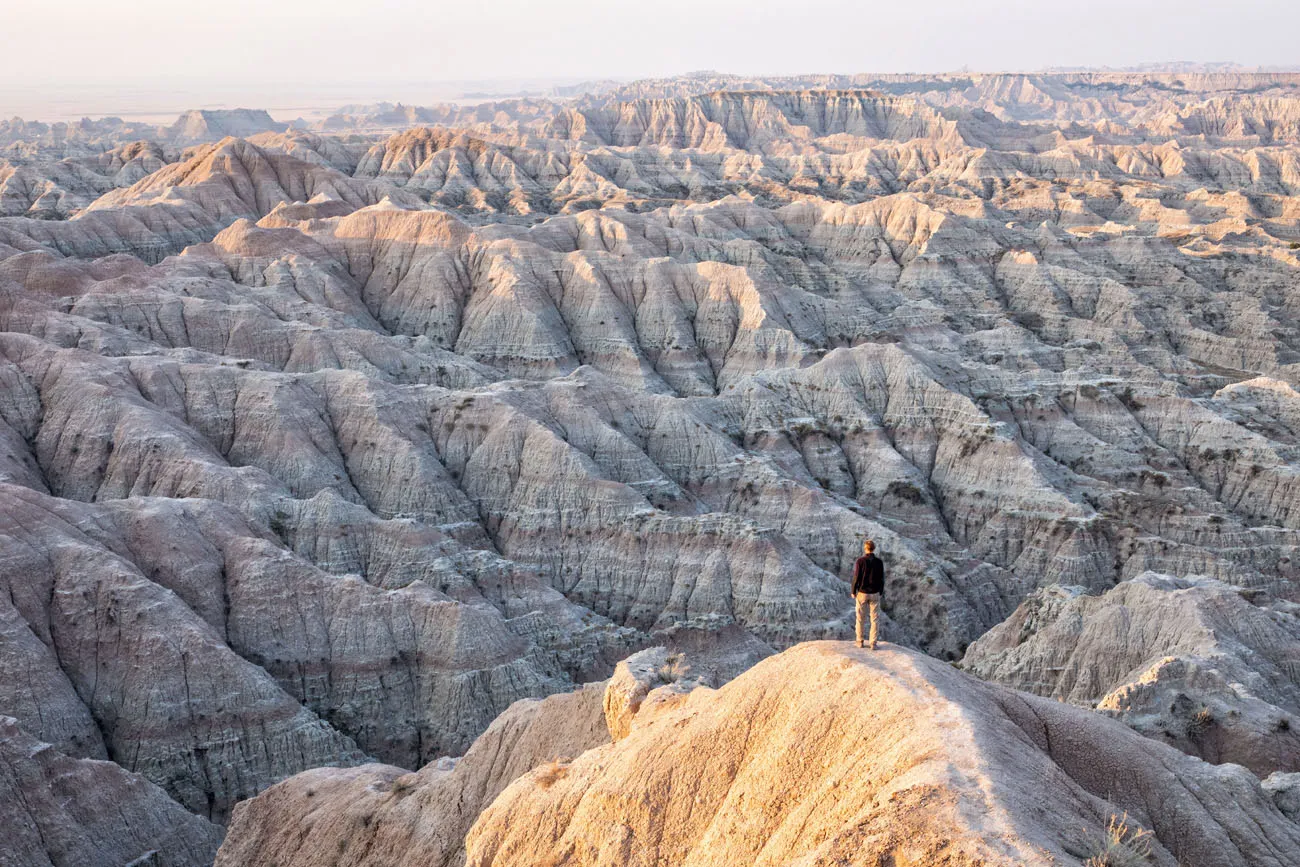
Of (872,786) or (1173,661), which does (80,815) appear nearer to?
(872,786)

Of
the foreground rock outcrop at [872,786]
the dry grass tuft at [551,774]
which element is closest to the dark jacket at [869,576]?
the foreground rock outcrop at [872,786]

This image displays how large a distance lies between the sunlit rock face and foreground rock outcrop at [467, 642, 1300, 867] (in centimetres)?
1141

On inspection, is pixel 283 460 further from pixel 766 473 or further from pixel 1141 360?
pixel 1141 360

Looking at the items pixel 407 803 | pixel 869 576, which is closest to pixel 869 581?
pixel 869 576

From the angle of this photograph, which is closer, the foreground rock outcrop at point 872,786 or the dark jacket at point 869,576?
the foreground rock outcrop at point 872,786

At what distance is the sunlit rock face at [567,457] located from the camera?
4106cm

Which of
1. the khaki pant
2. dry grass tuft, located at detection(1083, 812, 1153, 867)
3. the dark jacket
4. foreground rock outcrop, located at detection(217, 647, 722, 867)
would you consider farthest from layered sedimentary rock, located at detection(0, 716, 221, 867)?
dry grass tuft, located at detection(1083, 812, 1153, 867)

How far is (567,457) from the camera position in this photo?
59781 millimetres

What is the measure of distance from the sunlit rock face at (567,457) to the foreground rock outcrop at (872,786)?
1141cm

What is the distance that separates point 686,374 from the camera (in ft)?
281

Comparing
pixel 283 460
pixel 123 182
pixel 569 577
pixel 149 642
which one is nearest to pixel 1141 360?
pixel 569 577

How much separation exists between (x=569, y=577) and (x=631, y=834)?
36.4 metres

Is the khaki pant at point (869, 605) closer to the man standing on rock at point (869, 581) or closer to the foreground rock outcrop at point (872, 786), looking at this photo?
the man standing on rock at point (869, 581)

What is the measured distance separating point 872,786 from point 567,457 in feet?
143
